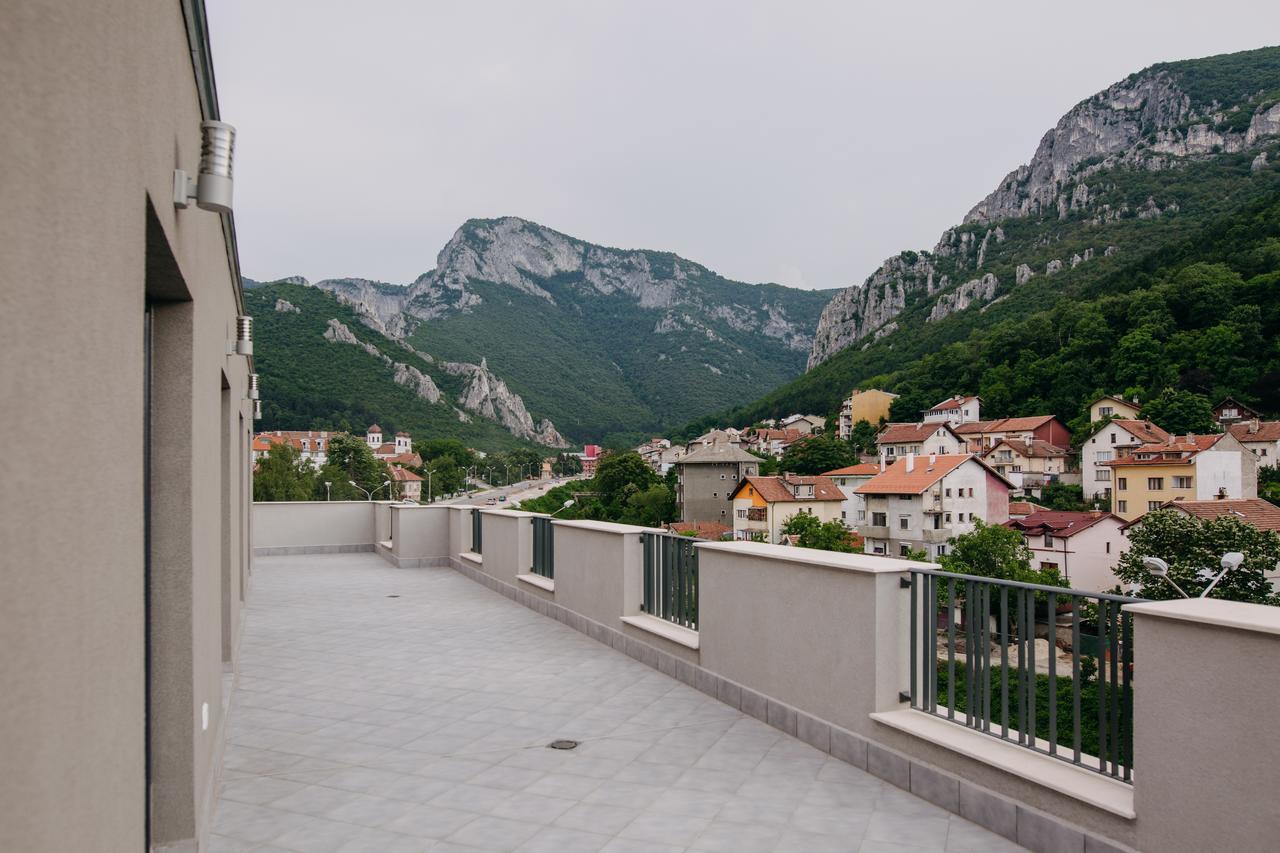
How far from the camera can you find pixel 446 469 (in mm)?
89938

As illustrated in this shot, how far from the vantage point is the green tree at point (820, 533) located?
197ft

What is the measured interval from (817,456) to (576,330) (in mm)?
60154

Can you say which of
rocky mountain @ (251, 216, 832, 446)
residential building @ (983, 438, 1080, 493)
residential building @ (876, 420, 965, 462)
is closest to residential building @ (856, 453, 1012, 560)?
residential building @ (983, 438, 1080, 493)

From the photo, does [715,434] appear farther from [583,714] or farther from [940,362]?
[583,714]

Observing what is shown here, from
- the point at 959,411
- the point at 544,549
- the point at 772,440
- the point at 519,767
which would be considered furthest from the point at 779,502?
the point at 519,767

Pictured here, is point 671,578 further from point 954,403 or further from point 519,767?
point 954,403

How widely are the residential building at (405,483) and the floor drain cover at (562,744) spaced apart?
7282 centimetres

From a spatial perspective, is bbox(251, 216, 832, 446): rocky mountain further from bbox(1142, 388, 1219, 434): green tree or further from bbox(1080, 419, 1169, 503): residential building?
bbox(1142, 388, 1219, 434): green tree

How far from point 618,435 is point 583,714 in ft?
358

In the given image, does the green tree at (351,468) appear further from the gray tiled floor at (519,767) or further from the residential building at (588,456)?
the gray tiled floor at (519,767)

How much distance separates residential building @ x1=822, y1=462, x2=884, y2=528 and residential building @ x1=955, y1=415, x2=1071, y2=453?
30.8 ft

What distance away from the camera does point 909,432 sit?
82.2m

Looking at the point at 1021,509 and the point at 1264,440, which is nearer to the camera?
the point at 1264,440

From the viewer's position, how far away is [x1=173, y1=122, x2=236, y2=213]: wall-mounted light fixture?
2.77 metres
